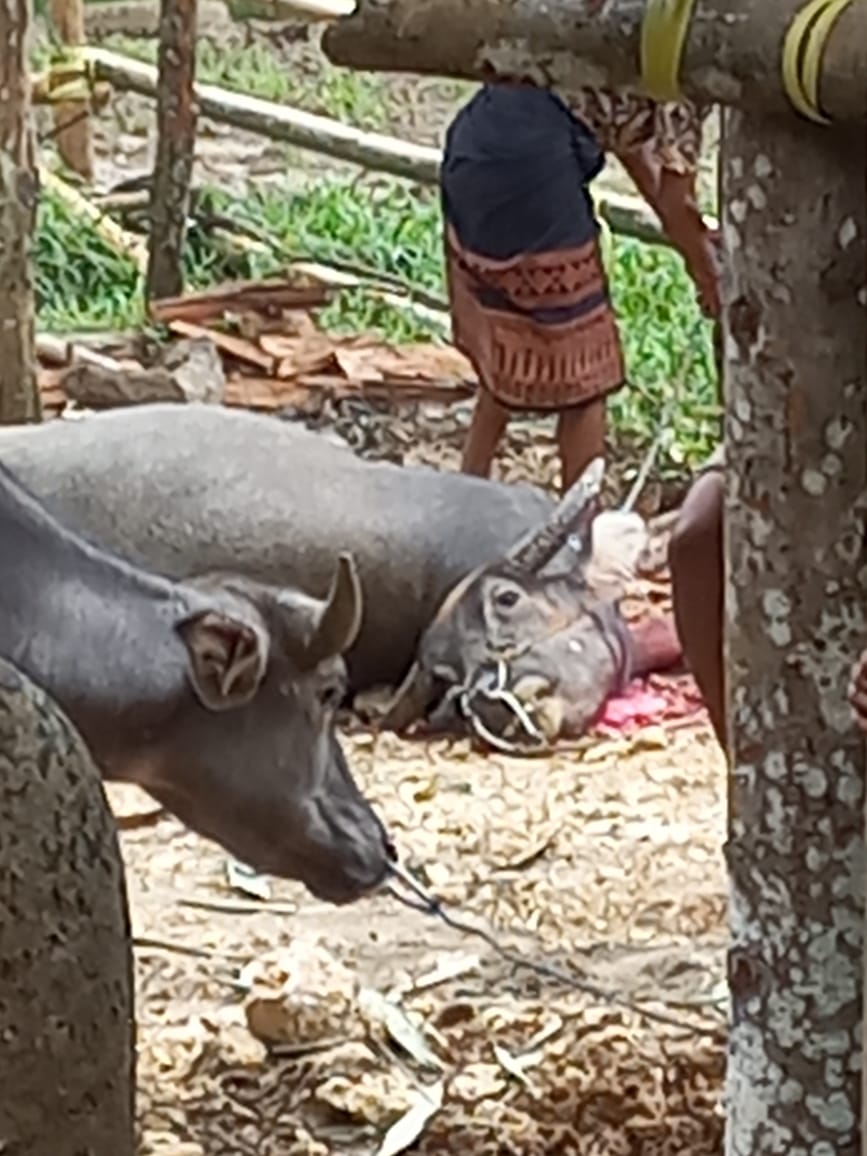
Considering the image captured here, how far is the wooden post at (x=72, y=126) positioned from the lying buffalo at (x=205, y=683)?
5448 millimetres

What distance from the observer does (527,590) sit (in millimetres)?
5996

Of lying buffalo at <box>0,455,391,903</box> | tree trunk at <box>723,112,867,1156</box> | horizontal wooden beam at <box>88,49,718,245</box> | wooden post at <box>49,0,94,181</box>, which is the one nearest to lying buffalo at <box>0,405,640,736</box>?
lying buffalo at <box>0,455,391,903</box>

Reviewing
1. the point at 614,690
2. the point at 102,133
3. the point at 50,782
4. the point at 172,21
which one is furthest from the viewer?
the point at 102,133

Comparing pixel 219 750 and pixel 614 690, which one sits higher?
pixel 219 750

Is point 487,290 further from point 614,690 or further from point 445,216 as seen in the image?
point 614,690

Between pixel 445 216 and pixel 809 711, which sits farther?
pixel 445 216

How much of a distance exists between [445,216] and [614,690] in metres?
1.14

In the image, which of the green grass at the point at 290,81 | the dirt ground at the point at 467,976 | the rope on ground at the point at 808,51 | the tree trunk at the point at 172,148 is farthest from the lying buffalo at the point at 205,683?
the green grass at the point at 290,81

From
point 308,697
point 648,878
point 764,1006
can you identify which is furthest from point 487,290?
point 764,1006

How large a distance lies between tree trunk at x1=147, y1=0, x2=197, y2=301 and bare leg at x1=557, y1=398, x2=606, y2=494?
2090 millimetres

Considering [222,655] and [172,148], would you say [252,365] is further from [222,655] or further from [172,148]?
[222,655]

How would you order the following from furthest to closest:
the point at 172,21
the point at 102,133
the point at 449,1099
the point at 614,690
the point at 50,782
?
1. the point at 102,133
2. the point at 172,21
3. the point at 614,690
4. the point at 449,1099
5. the point at 50,782

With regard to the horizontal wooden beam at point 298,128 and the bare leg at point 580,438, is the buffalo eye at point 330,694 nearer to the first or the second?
the bare leg at point 580,438

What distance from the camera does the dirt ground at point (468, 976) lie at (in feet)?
13.0
